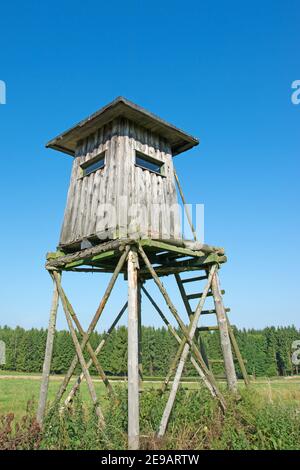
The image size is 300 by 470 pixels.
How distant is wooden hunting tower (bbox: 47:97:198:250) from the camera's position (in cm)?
751

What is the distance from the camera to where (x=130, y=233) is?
23.4ft

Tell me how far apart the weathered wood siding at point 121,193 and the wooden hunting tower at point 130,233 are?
2 cm

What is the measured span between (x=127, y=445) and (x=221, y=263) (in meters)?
4.49

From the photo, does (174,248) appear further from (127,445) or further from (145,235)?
(127,445)

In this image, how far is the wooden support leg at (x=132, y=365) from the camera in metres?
5.68

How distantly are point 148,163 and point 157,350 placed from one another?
59.6 metres

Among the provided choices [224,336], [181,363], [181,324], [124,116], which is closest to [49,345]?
[181,363]

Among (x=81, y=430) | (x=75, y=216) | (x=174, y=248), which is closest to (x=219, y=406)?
(x=81, y=430)

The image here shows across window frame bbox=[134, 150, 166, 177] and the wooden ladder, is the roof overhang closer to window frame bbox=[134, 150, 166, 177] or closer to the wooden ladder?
window frame bbox=[134, 150, 166, 177]

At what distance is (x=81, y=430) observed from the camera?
625 centimetres

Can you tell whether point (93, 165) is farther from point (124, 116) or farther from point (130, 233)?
point (130, 233)

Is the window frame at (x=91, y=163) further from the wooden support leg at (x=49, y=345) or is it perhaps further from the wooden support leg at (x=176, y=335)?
the wooden support leg at (x=176, y=335)

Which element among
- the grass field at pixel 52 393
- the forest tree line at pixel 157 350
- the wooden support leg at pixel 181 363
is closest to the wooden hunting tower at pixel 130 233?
the wooden support leg at pixel 181 363

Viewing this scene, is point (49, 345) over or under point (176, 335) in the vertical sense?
under
